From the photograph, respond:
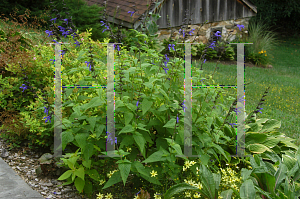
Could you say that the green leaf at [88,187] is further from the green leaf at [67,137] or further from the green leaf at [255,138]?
the green leaf at [255,138]

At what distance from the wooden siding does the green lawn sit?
117 inches

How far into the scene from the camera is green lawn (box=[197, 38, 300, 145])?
5195mm

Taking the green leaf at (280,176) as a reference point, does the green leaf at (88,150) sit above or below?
above

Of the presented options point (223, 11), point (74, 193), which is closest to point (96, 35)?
point (223, 11)

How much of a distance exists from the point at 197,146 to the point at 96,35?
25.5 feet

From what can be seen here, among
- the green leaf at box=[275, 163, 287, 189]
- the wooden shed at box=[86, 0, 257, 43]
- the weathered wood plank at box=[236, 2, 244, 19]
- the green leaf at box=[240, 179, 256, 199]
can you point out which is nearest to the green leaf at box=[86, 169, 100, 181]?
the green leaf at box=[240, 179, 256, 199]

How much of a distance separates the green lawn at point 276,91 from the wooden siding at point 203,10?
298cm

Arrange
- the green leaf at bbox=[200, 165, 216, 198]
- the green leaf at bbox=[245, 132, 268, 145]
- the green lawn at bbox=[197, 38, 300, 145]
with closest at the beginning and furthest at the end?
the green leaf at bbox=[200, 165, 216, 198] < the green leaf at bbox=[245, 132, 268, 145] < the green lawn at bbox=[197, 38, 300, 145]

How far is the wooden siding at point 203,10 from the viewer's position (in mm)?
11141

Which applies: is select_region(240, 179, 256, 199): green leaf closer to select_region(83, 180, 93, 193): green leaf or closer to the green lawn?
select_region(83, 180, 93, 193): green leaf

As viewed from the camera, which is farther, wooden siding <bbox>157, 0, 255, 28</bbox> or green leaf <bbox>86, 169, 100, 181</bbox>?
wooden siding <bbox>157, 0, 255, 28</bbox>

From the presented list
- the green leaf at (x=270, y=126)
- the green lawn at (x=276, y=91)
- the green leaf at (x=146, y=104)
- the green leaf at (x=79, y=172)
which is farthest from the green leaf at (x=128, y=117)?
the green lawn at (x=276, y=91)

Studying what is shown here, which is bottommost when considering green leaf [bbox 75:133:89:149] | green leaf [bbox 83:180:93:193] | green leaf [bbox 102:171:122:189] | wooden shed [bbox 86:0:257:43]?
green leaf [bbox 83:180:93:193]

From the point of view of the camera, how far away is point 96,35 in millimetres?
9375
